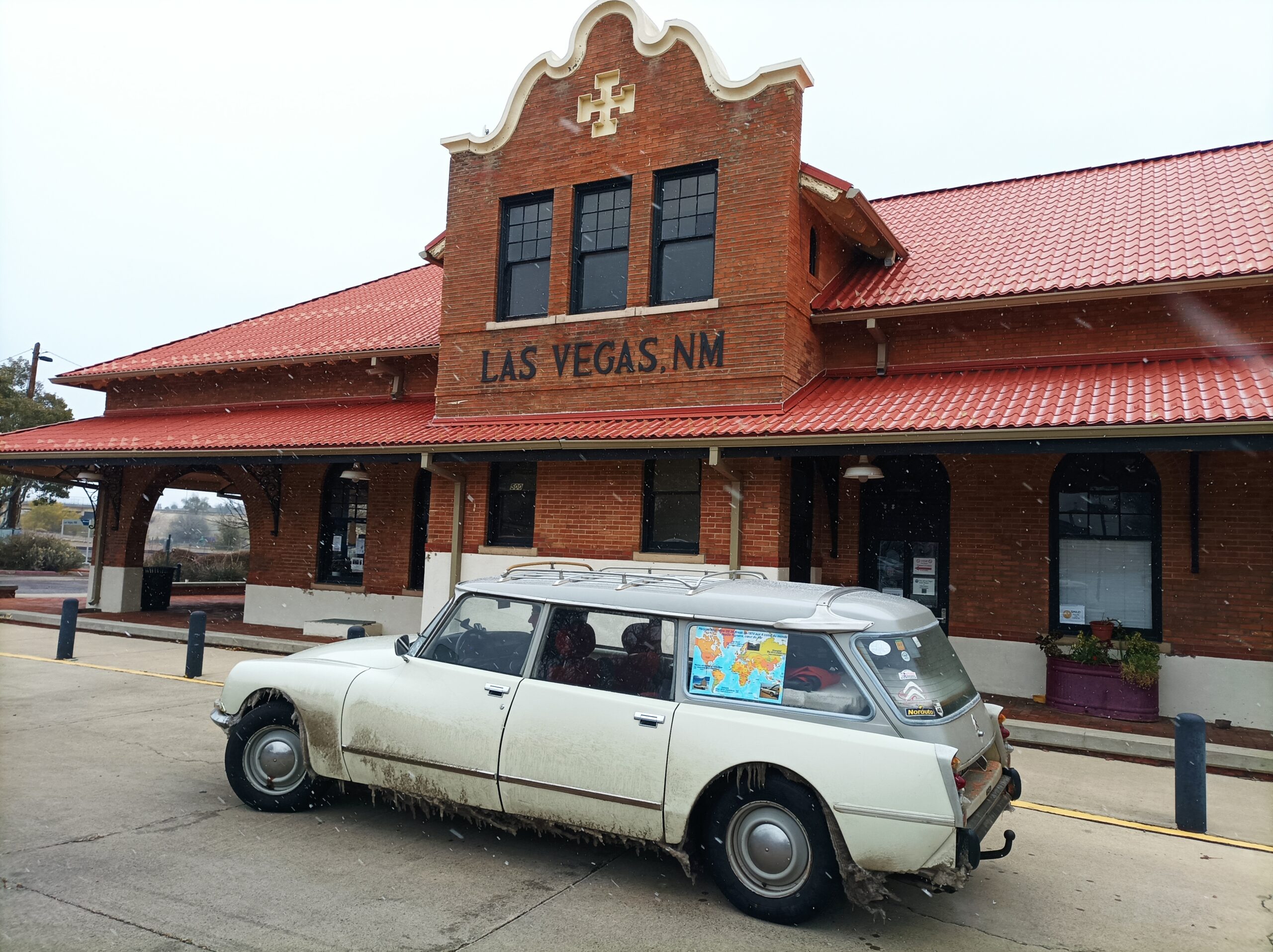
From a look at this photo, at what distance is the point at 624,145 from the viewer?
1194 centimetres

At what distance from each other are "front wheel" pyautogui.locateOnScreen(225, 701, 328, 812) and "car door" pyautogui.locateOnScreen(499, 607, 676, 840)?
1575 millimetres

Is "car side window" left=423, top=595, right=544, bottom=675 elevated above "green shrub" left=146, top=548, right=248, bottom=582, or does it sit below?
above

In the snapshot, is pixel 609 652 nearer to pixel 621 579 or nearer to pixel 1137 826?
pixel 621 579

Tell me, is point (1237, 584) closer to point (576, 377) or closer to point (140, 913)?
point (576, 377)

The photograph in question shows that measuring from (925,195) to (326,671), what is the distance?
14280 millimetres

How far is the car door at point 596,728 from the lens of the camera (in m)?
4.63

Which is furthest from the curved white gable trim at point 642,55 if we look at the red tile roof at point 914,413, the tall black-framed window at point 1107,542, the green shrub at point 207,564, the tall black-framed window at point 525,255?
the green shrub at point 207,564

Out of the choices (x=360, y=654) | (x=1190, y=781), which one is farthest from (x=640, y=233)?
(x=1190, y=781)

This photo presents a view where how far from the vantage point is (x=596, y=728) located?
4758 millimetres

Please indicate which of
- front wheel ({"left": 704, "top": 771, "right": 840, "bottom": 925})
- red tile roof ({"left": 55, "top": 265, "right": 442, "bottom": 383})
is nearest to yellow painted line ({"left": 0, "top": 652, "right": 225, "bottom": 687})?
red tile roof ({"left": 55, "top": 265, "right": 442, "bottom": 383})

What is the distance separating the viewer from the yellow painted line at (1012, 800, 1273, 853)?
19.7 ft

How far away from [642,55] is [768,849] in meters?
10.8

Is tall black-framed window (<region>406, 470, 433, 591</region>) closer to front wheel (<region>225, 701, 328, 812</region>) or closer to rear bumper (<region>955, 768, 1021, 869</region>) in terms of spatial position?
front wheel (<region>225, 701, 328, 812</region>)

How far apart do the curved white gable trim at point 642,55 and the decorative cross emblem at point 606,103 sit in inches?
18.7
